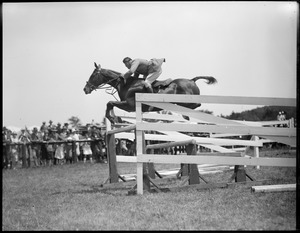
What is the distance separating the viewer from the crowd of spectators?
14.5 metres

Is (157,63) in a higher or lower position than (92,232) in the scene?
higher

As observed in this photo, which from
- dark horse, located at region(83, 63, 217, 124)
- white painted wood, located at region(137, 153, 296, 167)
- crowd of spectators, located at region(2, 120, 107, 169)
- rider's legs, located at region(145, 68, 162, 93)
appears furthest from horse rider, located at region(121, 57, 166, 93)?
crowd of spectators, located at region(2, 120, 107, 169)

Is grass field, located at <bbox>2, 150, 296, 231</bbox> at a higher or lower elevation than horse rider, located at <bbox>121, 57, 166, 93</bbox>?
lower

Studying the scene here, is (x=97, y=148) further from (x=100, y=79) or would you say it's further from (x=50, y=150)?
(x=100, y=79)

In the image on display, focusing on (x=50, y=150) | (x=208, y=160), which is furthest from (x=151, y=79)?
(x=50, y=150)

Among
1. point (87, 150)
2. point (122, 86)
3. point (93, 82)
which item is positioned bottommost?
point (87, 150)

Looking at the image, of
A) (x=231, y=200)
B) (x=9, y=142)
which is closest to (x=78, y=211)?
(x=231, y=200)

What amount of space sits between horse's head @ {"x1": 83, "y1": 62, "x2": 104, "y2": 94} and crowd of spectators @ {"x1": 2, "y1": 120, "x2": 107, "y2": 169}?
6847 millimetres

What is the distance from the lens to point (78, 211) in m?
4.79

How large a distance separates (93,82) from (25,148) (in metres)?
7.97

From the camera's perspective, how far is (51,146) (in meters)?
15.7

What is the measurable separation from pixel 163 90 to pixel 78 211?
395 centimetres

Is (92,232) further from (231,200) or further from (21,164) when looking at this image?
(21,164)

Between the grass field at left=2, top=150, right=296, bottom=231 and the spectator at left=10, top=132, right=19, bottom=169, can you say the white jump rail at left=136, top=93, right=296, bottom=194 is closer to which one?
the grass field at left=2, top=150, right=296, bottom=231
